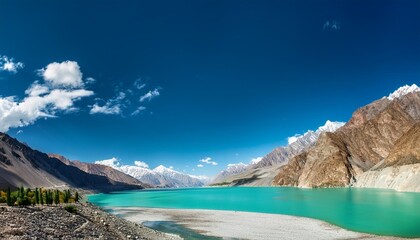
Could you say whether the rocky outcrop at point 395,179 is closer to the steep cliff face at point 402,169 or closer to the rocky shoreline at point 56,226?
the steep cliff face at point 402,169

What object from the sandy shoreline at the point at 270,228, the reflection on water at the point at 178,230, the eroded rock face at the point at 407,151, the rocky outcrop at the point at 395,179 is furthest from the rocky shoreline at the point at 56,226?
the eroded rock face at the point at 407,151

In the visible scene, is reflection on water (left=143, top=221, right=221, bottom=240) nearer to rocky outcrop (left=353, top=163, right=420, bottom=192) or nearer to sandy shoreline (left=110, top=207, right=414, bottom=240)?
sandy shoreline (left=110, top=207, right=414, bottom=240)

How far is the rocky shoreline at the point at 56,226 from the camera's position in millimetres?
24625

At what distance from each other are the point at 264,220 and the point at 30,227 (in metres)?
37.9

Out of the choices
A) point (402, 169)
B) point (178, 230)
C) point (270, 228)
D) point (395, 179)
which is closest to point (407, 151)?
point (402, 169)

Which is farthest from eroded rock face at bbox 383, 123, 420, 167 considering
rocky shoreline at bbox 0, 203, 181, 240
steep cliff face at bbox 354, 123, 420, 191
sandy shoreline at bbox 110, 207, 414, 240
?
rocky shoreline at bbox 0, 203, 181, 240

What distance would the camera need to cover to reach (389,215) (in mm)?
56625

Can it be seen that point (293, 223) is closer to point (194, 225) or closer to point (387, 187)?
point (194, 225)

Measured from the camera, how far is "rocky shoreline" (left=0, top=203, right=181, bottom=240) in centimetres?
2462

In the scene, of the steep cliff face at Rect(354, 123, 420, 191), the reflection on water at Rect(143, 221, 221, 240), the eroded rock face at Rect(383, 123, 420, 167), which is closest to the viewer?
the reflection on water at Rect(143, 221, 221, 240)

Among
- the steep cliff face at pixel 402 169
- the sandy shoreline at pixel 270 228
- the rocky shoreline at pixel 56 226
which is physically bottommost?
the sandy shoreline at pixel 270 228

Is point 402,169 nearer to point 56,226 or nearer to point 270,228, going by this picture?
point 270,228

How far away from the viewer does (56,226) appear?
28.5 m

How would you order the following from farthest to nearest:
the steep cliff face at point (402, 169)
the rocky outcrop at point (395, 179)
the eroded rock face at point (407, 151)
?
the eroded rock face at point (407, 151), the steep cliff face at point (402, 169), the rocky outcrop at point (395, 179)
